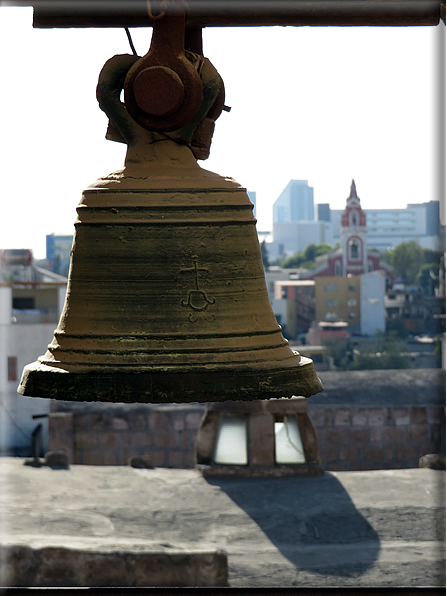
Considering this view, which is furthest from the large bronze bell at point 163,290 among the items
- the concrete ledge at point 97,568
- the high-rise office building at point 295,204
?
the high-rise office building at point 295,204

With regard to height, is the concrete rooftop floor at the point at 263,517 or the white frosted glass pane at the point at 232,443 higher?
the white frosted glass pane at the point at 232,443

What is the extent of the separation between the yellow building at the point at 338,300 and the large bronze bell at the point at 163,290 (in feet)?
112

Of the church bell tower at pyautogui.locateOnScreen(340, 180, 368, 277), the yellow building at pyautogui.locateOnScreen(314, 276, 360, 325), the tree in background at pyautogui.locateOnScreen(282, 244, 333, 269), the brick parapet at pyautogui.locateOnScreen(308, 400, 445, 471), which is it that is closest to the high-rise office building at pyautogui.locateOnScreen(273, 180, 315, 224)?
the tree in background at pyautogui.locateOnScreen(282, 244, 333, 269)

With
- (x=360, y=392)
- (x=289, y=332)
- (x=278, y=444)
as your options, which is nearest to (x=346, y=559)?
(x=278, y=444)

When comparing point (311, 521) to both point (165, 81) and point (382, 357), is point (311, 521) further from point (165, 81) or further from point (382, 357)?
point (382, 357)

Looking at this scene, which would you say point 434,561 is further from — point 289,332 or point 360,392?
point 289,332

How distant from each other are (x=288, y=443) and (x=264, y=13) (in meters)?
8.36

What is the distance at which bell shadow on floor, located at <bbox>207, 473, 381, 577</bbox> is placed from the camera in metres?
7.85

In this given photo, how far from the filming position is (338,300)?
121ft

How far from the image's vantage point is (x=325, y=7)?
182 centimetres

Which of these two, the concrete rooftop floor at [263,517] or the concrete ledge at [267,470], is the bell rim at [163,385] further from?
the concrete ledge at [267,470]

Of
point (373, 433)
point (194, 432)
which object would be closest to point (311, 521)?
point (194, 432)

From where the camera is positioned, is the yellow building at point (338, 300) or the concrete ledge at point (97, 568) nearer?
the concrete ledge at point (97, 568)

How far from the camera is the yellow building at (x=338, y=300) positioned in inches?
1409
